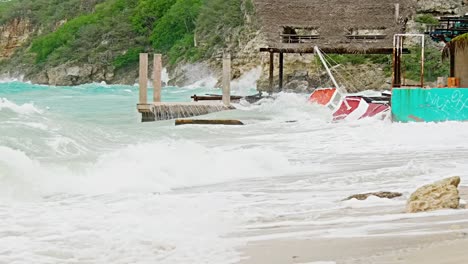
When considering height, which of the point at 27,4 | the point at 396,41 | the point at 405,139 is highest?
the point at 27,4

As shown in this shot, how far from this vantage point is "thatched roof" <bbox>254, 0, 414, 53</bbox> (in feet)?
104

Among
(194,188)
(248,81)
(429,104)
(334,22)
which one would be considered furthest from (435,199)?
(248,81)

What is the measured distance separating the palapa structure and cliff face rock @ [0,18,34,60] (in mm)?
74529

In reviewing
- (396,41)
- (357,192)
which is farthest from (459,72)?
(357,192)

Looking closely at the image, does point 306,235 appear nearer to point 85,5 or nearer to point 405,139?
point 405,139

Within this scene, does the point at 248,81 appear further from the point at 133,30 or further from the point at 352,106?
the point at 352,106

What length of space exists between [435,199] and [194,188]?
3.57 m

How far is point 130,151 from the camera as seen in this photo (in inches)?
481

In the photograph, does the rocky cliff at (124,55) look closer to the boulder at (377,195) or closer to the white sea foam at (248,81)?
the white sea foam at (248,81)

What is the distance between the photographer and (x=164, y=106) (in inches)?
990

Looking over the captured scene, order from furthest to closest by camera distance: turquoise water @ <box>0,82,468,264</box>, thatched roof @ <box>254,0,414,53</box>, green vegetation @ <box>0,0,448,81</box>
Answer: green vegetation @ <box>0,0,448,81</box> < thatched roof @ <box>254,0,414,53</box> < turquoise water @ <box>0,82,468,264</box>

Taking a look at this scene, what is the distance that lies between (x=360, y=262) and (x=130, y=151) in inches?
305

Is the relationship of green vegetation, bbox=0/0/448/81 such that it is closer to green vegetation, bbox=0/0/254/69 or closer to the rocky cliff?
green vegetation, bbox=0/0/254/69

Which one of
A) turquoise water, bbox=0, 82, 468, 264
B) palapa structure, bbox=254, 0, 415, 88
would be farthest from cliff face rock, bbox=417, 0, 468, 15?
turquoise water, bbox=0, 82, 468, 264
